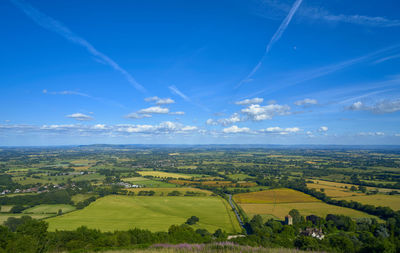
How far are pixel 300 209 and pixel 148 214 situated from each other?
37.4 m

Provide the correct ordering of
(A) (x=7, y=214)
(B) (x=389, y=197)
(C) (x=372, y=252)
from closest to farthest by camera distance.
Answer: (C) (x=372, y=252) → (A) (x=7, y=214) → (B) (x=389, y=197)

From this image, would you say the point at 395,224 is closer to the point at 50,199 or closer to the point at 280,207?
the point at 280,207

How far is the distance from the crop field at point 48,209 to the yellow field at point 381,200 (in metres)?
77.3

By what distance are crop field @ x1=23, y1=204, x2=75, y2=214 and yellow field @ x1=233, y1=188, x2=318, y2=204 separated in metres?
46.5

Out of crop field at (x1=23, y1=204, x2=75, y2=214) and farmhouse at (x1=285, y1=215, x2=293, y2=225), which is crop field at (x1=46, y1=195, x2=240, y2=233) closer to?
crop field at (x1=23, y1=204, x2=75, y2=214)

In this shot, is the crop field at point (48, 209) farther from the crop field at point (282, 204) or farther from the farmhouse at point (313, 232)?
the farmhouse at point (313, 232)

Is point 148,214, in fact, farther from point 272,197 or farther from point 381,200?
point 381,200

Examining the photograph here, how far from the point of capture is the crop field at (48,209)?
5734cm

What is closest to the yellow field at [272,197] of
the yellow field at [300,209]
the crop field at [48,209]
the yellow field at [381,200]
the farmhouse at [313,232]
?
the yellow field at [300,209]

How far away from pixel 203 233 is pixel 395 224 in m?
37.4

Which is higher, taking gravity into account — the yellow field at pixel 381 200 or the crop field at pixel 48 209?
the yellow field at pixel 381 200

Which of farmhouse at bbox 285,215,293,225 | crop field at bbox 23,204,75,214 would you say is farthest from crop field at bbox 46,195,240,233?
farmhouse at bbox 285,215,293,225

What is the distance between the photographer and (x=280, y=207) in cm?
5938

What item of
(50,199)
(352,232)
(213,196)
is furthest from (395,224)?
(50,199)
